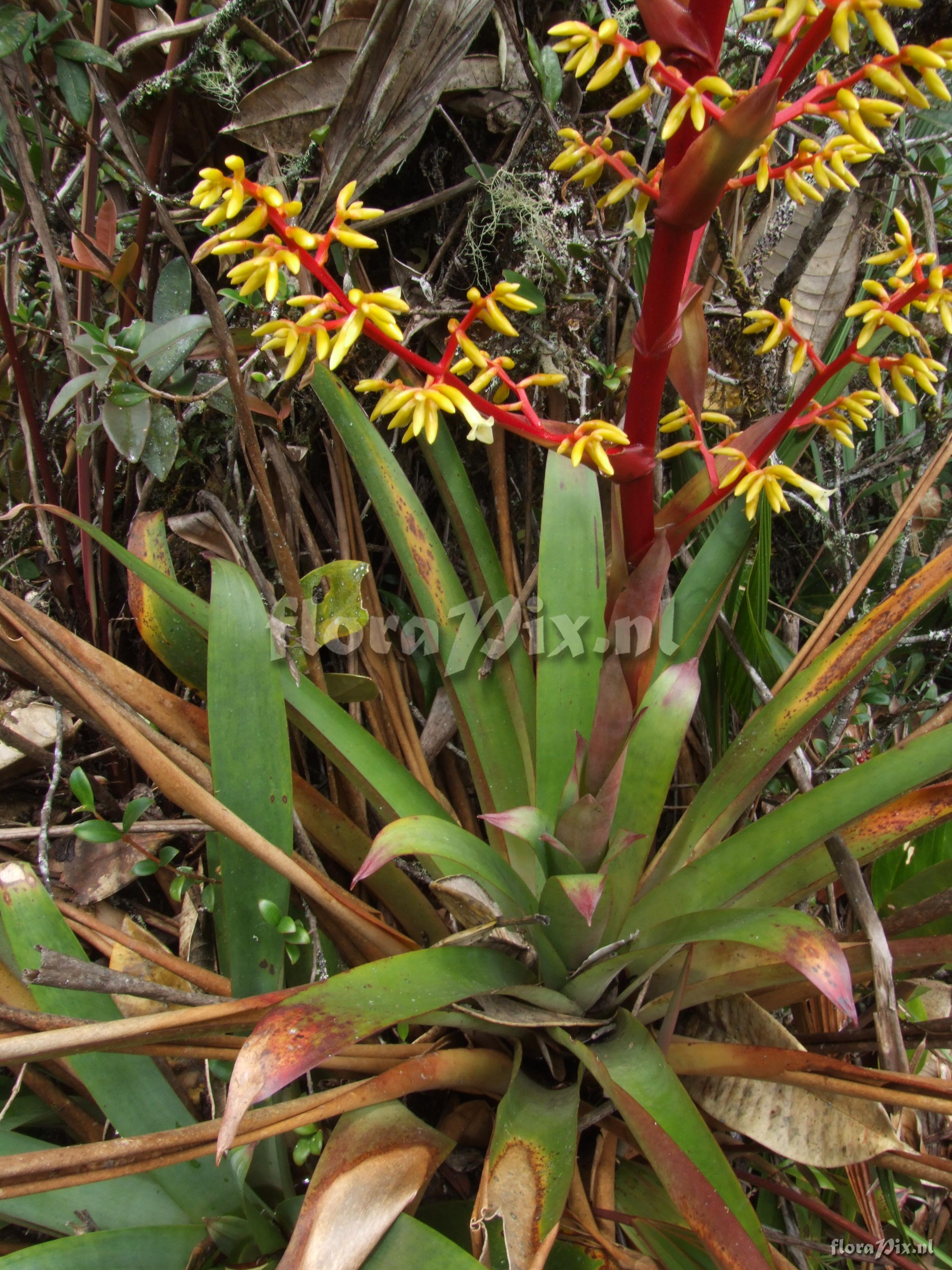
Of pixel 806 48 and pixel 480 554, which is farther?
pixel 480 554

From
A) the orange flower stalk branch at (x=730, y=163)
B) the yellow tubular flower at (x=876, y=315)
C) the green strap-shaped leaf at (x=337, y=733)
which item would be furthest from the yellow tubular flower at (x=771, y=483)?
the green strap-shaped leaf at (x=337, y=733)

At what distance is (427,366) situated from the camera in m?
0.66

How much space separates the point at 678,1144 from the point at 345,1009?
1.00ft

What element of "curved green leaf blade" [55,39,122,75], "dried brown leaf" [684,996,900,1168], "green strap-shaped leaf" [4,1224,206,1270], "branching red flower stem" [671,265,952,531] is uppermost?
"curved green leaf blade" [55,39,122,75]

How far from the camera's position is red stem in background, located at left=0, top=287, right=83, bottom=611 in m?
1.01

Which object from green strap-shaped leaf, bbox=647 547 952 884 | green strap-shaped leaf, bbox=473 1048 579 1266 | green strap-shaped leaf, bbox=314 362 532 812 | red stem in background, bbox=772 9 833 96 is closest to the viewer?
red stem in background, bbox=772 9 833 96

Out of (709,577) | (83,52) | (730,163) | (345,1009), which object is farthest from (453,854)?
(83,52)

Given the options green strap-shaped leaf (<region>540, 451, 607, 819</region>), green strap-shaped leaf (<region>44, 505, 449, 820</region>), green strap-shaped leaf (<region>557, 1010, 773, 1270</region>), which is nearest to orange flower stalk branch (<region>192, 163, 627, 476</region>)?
green strap-shaped leaf (<region>540, 451, 607, 819</region>)

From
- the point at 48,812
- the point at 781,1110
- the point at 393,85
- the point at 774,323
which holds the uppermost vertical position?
the point at 393,85

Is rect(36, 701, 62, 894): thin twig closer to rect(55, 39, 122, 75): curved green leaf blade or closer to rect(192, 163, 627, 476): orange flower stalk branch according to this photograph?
rect(192, 163, 627, 476): orange flower stalk branch

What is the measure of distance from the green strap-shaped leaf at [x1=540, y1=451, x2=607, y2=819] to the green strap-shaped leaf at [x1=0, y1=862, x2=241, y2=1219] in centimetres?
49

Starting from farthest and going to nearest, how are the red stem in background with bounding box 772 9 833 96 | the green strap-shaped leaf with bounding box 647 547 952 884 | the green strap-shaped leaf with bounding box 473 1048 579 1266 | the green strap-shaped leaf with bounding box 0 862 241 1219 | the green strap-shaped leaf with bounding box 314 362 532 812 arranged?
the green strap-shaped leaf with bounding box 314 362 532 812, the green strap-shaped leaf with bounding box 647 547 952 884, the green strap-shaped leaf with bounding box 0 862 241 1219, the green strap-shaped leaf with bounding box 473 1048 579 1266, the red stem in background with bounding box 772 9 833 96

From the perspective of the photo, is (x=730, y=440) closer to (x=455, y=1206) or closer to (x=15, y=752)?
(x=455, y=1206)

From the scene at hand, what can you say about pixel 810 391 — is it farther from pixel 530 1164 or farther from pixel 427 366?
pixel 530 1164
